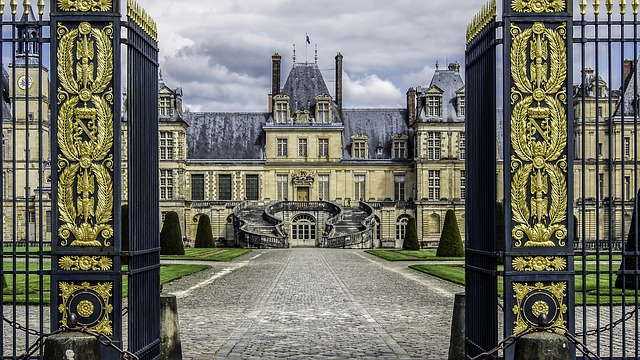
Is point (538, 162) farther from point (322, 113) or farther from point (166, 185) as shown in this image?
point (322, 113)

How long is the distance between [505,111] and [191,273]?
1440 cm

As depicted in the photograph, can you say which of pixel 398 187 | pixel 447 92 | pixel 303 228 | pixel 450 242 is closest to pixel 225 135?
pixel 303 228

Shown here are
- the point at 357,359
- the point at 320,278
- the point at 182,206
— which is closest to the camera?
the point at 357,359

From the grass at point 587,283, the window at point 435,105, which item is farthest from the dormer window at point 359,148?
the grass at point 587,283

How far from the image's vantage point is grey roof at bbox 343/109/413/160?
47.2 m

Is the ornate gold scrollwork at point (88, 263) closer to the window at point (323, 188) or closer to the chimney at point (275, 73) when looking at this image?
the window at point (323, 188)

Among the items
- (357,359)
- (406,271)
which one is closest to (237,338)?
(357,359)

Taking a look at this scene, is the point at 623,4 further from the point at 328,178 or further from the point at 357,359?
the point at 328,178

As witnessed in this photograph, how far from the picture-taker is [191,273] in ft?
62.4

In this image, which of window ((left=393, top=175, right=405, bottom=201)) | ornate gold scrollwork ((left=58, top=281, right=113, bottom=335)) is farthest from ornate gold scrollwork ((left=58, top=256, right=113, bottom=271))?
window ((left=393, top=175, right=405, bottom=201))

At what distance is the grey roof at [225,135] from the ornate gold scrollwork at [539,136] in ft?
134

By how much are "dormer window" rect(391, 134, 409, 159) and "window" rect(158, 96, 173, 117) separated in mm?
13157

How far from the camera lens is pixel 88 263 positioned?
5617 mm

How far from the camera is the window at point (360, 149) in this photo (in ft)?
153
